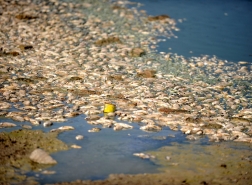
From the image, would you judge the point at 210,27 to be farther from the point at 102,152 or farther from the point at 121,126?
the point at 102,152

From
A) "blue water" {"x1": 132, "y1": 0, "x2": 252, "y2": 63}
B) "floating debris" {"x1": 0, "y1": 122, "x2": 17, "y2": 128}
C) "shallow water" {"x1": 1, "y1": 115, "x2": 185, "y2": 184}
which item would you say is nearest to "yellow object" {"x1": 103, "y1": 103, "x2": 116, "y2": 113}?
"shallow water" {"x1": 1, "y1": 115, "x2": 185, "y2": 184}

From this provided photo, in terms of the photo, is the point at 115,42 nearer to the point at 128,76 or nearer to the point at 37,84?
the point at 128,76

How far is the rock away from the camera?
560 cm

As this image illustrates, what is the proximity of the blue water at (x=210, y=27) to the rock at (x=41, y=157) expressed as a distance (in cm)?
570

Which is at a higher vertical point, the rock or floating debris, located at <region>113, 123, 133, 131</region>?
floating debris, located at <region>113, 123, 133, 131</region>

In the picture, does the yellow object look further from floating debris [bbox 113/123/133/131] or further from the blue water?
the blue water

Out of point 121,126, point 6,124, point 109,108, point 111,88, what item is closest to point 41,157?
point 6,124

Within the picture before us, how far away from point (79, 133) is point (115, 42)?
16.1 ft

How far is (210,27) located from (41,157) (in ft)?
28.2

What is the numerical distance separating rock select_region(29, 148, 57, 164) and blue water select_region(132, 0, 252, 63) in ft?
18.7

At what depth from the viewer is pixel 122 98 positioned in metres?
7.89

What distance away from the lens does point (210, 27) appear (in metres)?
13.1

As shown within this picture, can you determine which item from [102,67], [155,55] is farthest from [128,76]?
[155,55]

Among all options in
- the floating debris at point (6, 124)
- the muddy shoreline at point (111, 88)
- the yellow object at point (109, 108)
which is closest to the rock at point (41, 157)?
the muddy shoreline at point (111, 88)
